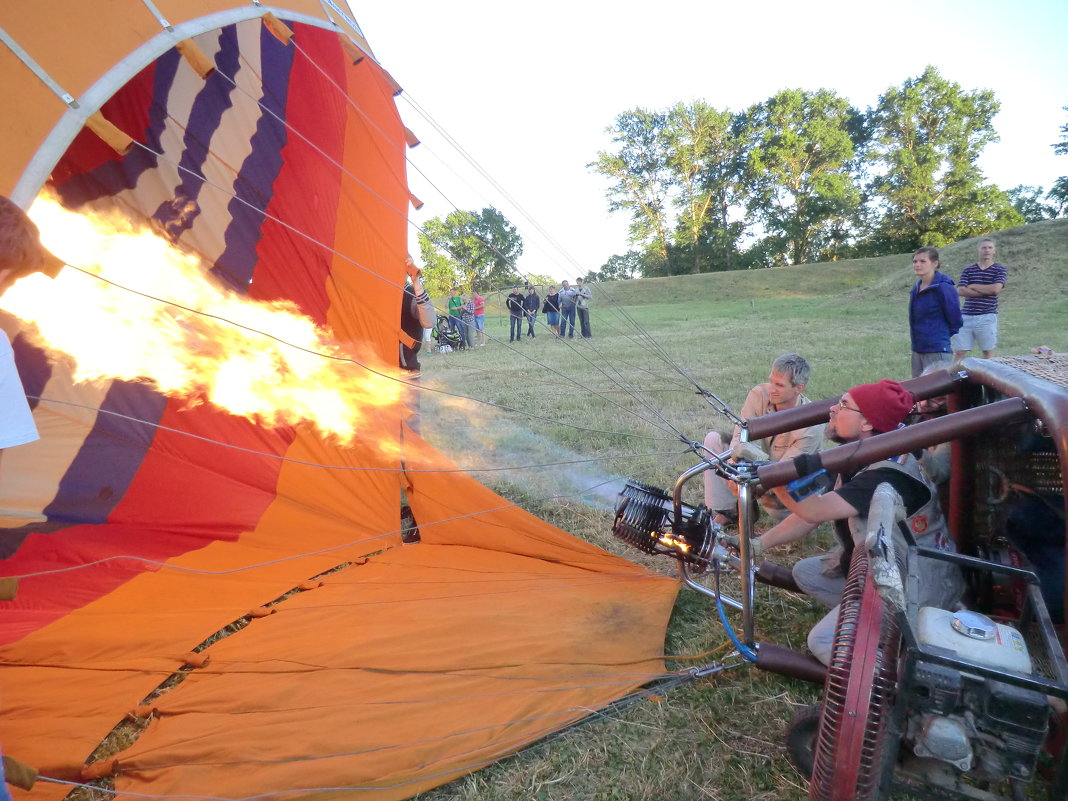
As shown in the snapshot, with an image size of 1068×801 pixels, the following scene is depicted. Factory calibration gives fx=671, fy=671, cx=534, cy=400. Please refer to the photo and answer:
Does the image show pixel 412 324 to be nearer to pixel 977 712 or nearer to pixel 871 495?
pixel 871 495

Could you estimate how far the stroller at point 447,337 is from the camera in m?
13.8

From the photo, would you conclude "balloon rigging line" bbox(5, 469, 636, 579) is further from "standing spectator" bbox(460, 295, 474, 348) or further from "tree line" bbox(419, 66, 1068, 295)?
"tree line" bbox(419, 66, 1068, 295)

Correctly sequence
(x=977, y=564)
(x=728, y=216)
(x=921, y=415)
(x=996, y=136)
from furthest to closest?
(x=728, y=216) → (x=996, y=136) → (x=921, y=415) → (x=977, y=564)

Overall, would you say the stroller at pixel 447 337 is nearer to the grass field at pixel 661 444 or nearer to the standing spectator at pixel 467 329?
the standing spectator at pixel 467 329

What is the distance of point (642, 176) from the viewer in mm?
43031

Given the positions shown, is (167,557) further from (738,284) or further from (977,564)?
(738,284)

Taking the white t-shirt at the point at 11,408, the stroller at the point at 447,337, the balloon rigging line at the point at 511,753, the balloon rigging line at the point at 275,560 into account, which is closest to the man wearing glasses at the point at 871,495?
the balloon rigging line at the point at 511,753

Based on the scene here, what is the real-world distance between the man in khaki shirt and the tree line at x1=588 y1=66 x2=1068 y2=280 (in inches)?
1447

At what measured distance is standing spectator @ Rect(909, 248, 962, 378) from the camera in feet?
17.0

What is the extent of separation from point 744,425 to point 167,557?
8.27ft

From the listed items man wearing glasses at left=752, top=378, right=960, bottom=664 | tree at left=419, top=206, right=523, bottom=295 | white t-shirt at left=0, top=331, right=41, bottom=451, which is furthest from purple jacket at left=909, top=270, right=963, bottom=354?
white t-shirt at left=0, top=331, right=41, bottom=451

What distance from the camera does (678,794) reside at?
5.91ft

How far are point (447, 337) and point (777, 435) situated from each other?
11351 millimetres

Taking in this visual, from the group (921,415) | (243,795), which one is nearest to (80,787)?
(243,795)
